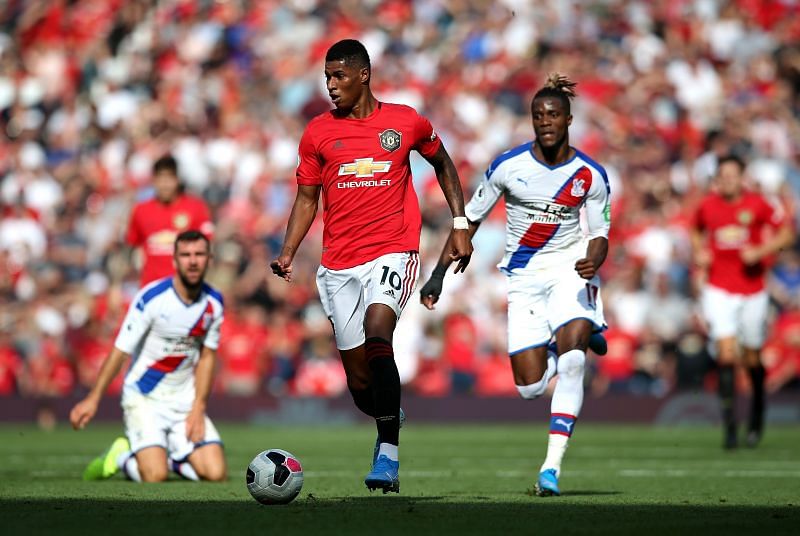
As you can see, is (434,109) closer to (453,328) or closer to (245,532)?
(453,328)

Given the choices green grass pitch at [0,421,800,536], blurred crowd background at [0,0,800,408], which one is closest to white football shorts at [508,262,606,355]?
green grass pitch at [0,421,800,536]

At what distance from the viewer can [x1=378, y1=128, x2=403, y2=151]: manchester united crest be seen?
8.48 metres

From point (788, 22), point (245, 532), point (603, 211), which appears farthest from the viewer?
point (788, 22)

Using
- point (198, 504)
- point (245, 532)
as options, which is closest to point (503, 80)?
point (198, 504)

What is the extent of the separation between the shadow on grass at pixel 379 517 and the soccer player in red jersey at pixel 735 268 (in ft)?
22.7

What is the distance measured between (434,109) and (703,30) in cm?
458

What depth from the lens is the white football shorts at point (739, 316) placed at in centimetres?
1496

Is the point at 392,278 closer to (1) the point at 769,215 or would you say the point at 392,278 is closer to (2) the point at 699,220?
(2) the point at 699,220

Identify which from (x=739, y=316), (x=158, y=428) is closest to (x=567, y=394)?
(x=158, y=428)

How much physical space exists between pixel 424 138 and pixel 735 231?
723cm

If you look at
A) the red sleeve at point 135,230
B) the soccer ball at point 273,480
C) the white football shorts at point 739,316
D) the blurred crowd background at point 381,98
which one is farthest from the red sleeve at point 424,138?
the blurred crowd background at point 381,98

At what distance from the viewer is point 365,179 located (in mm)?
8484

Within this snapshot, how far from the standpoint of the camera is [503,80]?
22484 millimetres

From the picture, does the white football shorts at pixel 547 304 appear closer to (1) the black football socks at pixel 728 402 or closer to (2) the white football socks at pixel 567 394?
(2) the white football socks at pixel 567 394
